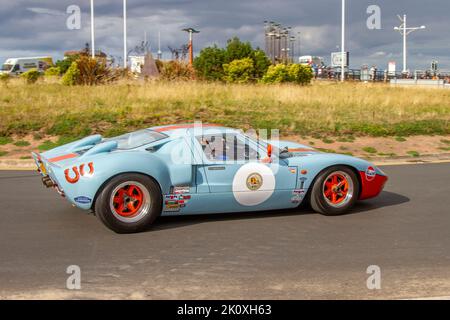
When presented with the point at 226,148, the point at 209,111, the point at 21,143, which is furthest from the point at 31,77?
the point at 226,148

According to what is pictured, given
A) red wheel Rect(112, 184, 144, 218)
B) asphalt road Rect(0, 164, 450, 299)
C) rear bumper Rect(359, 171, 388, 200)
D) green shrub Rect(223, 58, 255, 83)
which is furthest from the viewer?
green shrub Rect(223, 58, 255, 83)

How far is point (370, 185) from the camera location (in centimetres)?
760

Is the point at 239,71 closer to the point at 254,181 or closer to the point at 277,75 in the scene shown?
the point at 277,75

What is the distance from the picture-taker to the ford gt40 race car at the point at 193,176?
6297 millimetres

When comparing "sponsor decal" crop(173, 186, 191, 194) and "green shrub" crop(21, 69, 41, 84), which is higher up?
"green shrub" crop(21, 69, 41, 84)

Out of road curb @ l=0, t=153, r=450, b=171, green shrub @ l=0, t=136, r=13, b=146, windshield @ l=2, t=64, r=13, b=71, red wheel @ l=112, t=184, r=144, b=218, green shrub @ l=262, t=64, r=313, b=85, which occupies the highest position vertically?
windshield @ l=2, t=64, r=13, b=71

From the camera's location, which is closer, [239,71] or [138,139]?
[138,139]

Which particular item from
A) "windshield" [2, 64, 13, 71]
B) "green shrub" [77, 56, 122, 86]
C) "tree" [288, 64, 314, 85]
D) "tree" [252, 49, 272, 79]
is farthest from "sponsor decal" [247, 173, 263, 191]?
"windshield" [2, 64, 13, 71]

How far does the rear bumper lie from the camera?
7.52 metres

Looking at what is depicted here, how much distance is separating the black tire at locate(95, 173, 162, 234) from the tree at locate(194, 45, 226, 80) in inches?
1165

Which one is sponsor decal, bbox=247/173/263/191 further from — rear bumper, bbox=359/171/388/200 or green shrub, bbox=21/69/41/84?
green shrub, bbox=21/69/41/84

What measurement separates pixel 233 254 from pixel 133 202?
145cm

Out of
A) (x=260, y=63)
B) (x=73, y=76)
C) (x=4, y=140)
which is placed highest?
(x=260, y=63)

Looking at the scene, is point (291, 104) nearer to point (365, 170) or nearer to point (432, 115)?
point (432, 115)
